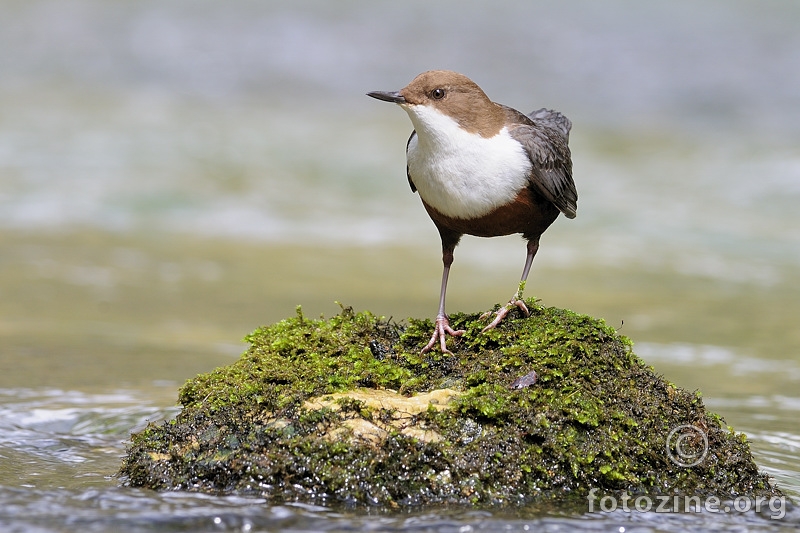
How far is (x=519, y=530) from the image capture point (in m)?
3.33

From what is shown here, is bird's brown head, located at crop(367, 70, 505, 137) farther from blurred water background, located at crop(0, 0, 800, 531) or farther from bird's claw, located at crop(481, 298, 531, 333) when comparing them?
blurred water background, located at crop(0, 0, 800, 531)

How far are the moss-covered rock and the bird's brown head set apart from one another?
893 millimetres

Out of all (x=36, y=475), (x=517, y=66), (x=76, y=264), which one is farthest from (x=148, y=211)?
(x=517, y=66)

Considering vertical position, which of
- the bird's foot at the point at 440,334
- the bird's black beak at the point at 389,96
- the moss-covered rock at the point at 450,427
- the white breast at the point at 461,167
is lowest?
the moss-covered rock at the point at 450,427

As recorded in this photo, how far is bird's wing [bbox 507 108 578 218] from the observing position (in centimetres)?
427

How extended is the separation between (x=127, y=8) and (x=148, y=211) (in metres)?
13.5

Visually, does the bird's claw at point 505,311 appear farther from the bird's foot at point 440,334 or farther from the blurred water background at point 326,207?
the blurred water background at point 326,207

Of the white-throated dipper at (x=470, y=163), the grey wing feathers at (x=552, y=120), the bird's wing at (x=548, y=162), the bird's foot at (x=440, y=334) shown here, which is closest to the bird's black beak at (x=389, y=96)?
the white-throated dipper at (x=470, y=163)

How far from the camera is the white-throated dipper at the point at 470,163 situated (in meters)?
4.07

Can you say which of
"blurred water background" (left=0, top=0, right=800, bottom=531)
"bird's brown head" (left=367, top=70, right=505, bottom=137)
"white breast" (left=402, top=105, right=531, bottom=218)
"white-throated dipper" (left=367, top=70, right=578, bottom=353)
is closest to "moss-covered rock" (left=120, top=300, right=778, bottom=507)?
"blurred water background" (left=0, top=0, right=800, bottom=531)

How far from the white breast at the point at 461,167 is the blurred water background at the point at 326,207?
0.86m

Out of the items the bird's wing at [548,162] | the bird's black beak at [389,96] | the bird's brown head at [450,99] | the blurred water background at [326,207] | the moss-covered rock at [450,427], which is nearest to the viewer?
the moss-covered rock at [450,427]

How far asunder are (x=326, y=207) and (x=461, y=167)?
10531mm

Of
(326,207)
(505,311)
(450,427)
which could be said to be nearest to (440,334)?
(505,311)
